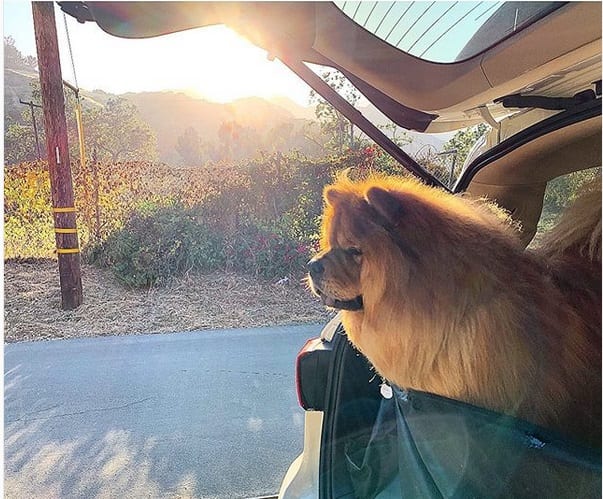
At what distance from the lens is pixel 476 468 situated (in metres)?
0.72

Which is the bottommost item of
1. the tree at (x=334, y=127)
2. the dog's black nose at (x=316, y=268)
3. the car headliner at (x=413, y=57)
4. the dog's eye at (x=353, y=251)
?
the dog's black nose at (x=316, y=268)

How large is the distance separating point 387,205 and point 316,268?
17cm

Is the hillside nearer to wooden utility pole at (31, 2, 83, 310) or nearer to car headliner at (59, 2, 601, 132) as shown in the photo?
wooden utility pole at (31, 2, 83, 310)

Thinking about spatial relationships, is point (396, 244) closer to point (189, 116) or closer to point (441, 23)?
point (441, 23)

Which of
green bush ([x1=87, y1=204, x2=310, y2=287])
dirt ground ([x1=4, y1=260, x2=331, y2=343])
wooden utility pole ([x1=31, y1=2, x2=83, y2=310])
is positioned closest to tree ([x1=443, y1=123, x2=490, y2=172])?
dirt ground ([x1=4, y1=260, x2=331, y2=343])

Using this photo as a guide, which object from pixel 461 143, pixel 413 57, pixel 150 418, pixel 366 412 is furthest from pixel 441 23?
pixel 150 418

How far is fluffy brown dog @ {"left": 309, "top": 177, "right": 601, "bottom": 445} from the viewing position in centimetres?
73

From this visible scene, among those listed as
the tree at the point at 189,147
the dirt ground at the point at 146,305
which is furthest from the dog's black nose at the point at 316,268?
the tree at the point at 189,147

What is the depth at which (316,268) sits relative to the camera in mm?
855

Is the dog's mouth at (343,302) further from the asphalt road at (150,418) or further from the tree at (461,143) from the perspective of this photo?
the tree at (461,143)

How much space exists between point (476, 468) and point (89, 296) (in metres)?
4.17

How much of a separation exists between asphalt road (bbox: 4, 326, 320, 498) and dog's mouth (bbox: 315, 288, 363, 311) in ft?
4.18

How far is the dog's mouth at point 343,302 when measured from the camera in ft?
2.78

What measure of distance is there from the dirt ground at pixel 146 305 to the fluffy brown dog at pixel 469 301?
3.05 meters
